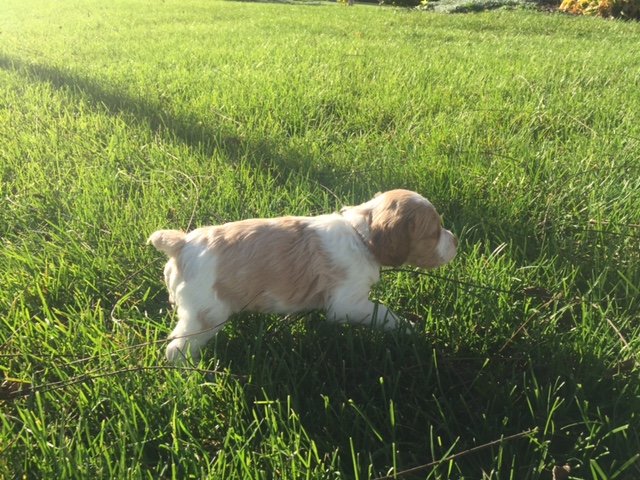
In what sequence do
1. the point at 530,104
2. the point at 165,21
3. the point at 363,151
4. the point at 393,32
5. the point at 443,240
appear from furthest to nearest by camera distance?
the point at 165,21
the point at 393,32
the point at 530,104
the point at 363,151
the point at 443,240

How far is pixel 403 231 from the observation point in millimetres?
1852

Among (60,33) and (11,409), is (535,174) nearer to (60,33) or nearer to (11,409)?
(11,409)

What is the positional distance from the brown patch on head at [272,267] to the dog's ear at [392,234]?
0.18 m

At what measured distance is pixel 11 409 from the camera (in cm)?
157

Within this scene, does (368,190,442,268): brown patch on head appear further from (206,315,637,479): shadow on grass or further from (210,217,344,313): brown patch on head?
(206,315,637,479): shadow on grass

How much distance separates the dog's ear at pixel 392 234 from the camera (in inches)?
72.8

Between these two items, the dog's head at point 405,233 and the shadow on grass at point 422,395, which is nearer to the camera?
the shadow on grass at point 422,395

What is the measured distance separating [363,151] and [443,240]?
4.93 ft

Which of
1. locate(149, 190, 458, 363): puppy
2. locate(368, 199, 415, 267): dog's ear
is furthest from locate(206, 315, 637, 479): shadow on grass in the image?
locate(368, 199, 415, 267): dog's ear

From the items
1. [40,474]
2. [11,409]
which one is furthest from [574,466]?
[11,409]

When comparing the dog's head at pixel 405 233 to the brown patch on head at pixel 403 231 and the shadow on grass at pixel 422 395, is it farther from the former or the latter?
the shadow on grass at pixel 422 395

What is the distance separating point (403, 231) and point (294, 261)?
413 mm

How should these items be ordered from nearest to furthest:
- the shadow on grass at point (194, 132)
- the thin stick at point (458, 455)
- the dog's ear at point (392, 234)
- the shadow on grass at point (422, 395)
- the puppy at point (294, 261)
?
1. the thin stick at point (458, 455)
2. the shadow on grass at point (422, 395)
3. the puppy at point (294, 261)
4. the dog's ear at point (392, 234)
5. the shadow on grass at point (194, 132)

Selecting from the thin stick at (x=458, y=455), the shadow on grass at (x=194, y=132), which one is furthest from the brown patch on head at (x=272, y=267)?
the shadow on grass at (x=194, y=132)
